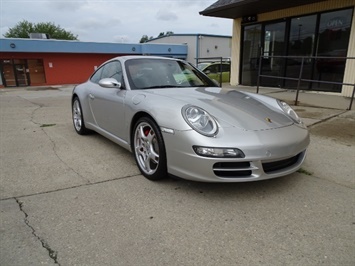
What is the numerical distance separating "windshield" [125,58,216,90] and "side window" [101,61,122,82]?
159 millimetres

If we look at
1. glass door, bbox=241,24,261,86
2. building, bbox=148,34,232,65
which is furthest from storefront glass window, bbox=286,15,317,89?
building, bbox=148,34,232,65

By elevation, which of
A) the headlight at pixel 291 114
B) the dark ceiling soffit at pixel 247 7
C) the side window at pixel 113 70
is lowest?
the headlight at pixel 291 114

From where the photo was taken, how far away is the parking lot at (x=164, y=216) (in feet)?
6.40

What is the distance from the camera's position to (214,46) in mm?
32156

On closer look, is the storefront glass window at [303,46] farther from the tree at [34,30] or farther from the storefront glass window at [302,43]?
the tree at [34,30]

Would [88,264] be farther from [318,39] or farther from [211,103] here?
[318,39]

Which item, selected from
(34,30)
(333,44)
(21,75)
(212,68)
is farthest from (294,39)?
(34,30)

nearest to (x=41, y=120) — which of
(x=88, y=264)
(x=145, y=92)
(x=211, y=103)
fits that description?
(x=145, y=92)

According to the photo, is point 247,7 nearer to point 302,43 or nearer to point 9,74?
point 302,43

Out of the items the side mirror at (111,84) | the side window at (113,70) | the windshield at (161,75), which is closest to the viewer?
the side mirror at (111,84)

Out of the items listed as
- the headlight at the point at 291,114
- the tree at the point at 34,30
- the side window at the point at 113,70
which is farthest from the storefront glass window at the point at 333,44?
the tree at the point at 34,30

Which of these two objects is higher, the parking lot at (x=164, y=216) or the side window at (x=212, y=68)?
the side window at (x=212, y=68)

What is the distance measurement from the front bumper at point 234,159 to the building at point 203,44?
2851 cm

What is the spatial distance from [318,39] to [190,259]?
9783 millimetres
